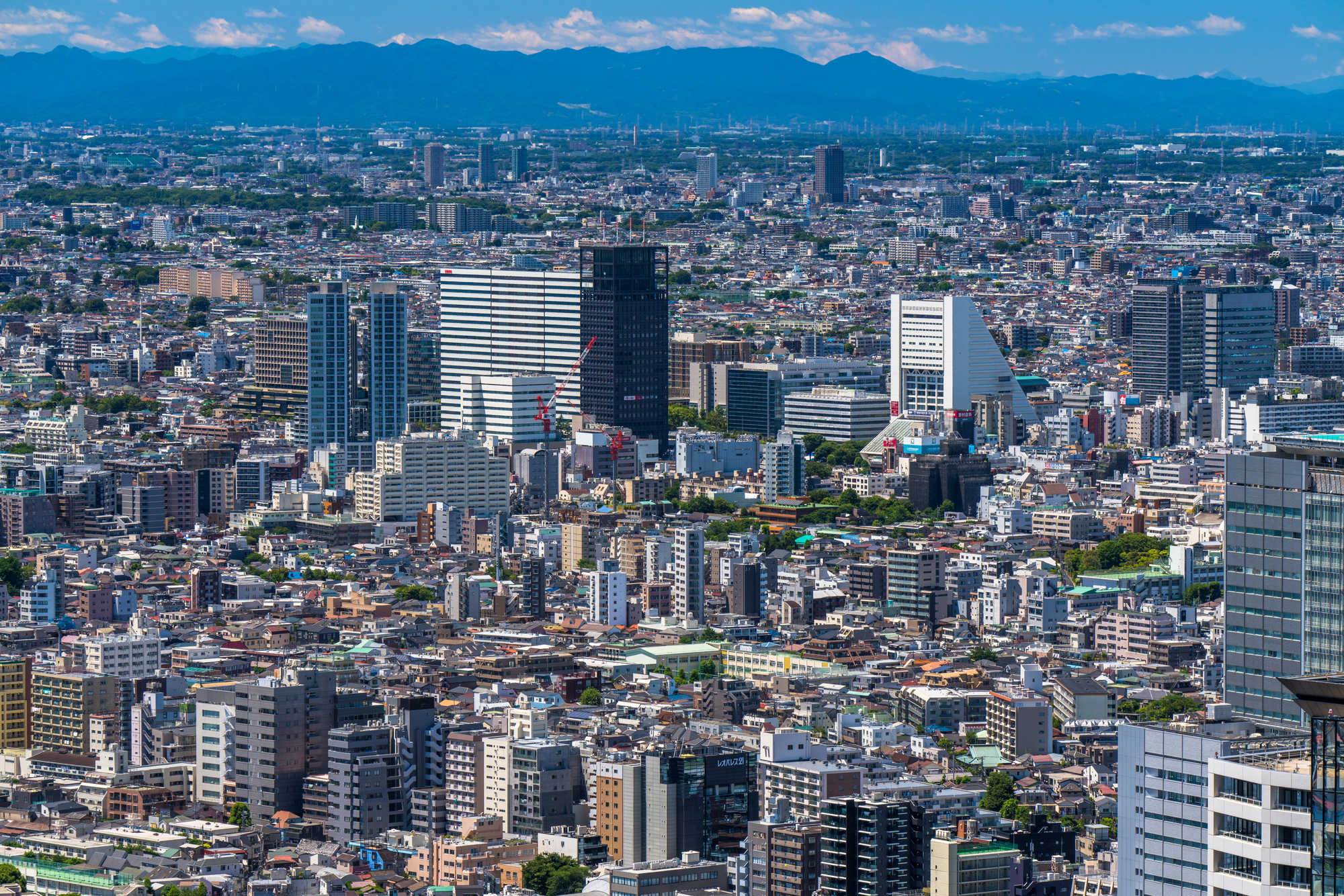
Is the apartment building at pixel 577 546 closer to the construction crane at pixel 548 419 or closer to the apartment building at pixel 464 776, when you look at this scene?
the construction crane at pixel 548 419

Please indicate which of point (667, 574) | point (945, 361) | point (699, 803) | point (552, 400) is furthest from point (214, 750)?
point (945, 361)

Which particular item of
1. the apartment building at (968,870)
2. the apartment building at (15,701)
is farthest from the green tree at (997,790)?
the apartment building at (15,701)

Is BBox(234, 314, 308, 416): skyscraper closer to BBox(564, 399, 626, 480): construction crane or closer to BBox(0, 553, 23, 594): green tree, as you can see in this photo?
BBox(564, 399, 626, 480): construction crane

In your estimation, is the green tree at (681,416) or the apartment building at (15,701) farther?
the green tree at (681,416)

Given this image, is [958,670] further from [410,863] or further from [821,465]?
[821,465]

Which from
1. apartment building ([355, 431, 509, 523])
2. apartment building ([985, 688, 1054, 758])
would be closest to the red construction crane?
apartment building ([355, 431, 509, 523])

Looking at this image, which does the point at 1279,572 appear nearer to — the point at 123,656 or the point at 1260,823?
the point at 1260,823
